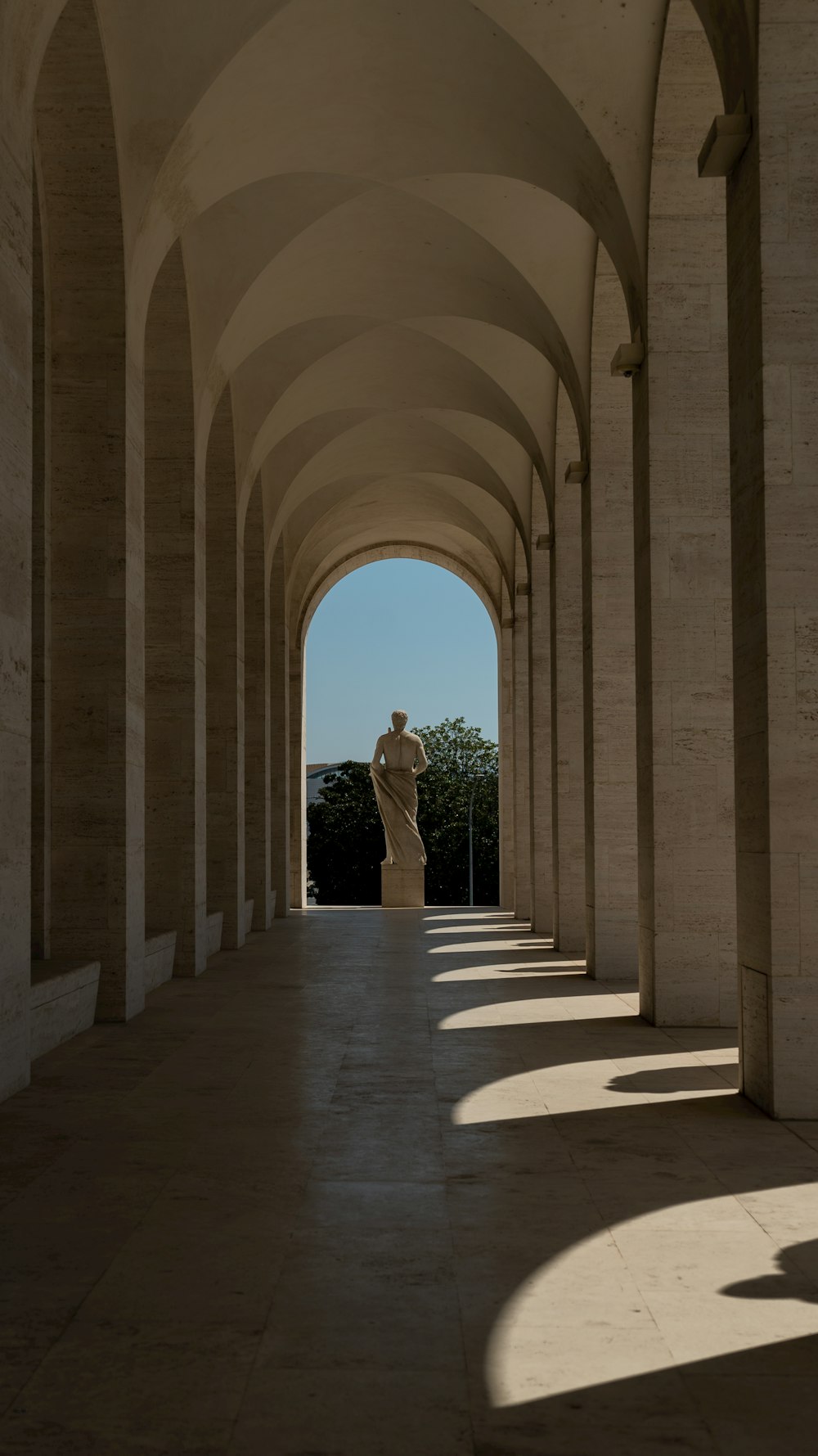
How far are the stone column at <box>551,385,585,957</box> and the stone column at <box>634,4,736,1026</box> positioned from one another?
5.92 m

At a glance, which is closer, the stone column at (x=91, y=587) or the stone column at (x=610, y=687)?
the stone column at (x=91, y=587)

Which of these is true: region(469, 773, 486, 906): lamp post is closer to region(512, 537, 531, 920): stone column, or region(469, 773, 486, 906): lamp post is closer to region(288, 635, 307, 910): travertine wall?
region(288, 635, 307, 910): travertine wall

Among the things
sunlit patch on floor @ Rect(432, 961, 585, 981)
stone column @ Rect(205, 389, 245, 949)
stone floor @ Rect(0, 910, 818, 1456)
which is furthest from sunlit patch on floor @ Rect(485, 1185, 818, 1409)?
stone column @ Rect(205, 389, 245, 949)

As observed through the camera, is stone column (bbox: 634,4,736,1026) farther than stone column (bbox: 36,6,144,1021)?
No

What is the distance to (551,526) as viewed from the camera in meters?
17.4

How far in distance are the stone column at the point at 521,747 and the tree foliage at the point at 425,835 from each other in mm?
20960

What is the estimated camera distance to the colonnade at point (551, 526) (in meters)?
7.04

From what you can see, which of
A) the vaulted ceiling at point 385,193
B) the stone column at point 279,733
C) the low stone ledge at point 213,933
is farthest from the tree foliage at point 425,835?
the low stone ledge at point 213,933

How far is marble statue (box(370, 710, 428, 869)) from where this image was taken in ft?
93.4

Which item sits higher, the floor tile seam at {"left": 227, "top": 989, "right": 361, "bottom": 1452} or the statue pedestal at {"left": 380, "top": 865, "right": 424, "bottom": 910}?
the floor tile seam at {"left": 227, "top": 989, "right": 361, "bottom": 1452}

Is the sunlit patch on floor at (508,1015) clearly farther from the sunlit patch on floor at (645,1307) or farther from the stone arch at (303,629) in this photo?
the stone arch at (303,629)

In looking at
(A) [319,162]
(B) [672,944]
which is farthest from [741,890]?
(A) [319,162]

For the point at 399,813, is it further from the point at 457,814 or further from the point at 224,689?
the point at 457,814

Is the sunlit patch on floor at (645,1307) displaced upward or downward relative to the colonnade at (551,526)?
downward
